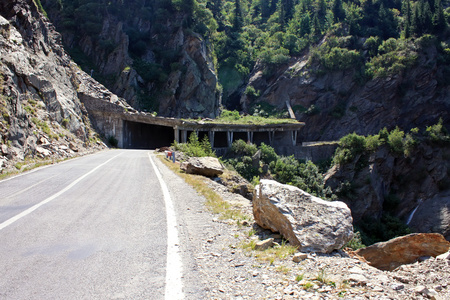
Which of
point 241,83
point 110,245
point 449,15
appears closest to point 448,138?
point 449,15

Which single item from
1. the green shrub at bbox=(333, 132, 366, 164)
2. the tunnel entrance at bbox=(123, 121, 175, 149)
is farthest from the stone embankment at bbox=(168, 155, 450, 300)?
the tunnel entrance at bbox=(123, 121, 175, 149)

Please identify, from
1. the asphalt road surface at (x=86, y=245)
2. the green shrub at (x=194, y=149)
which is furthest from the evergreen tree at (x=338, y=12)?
the asphalt road surface at (x=86, y=245)

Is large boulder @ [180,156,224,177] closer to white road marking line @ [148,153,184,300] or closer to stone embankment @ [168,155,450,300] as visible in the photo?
white road marking line @ [148,153,184,300]

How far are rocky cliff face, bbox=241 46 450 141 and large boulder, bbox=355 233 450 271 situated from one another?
44.0m

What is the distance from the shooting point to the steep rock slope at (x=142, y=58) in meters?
42.9

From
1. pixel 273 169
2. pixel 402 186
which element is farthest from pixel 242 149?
pixel 402 186

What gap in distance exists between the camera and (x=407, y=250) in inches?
229

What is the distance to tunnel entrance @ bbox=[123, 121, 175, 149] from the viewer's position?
1325 inches

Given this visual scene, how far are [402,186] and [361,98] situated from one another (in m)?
17.9

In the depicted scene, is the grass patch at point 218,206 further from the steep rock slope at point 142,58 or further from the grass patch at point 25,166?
the steep rock slope at point 142,58

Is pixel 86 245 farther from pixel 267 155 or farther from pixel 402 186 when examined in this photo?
pixel 402 186

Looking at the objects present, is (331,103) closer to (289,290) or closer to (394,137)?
(394,137)

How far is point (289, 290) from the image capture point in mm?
3492

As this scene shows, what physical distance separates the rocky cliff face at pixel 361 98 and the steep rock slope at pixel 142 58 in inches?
498
